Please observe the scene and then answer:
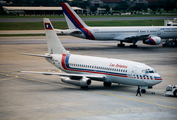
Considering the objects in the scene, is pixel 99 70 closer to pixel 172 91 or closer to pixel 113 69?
pixel 113 69

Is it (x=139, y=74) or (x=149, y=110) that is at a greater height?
(x=139, y=74)

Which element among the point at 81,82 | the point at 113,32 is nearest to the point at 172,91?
the point at 81,82

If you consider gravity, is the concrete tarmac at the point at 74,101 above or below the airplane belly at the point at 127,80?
below

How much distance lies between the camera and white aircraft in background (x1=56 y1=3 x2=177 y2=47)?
76.8 metres

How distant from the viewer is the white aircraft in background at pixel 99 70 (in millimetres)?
35844

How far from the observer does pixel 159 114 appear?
2809cm

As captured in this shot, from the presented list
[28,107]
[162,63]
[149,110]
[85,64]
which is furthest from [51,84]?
[162,63]

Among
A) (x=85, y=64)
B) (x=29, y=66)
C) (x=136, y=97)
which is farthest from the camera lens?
(x=29, y=66)

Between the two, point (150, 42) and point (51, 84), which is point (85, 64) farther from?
point (150, 42)

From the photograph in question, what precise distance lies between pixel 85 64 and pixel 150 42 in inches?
1602

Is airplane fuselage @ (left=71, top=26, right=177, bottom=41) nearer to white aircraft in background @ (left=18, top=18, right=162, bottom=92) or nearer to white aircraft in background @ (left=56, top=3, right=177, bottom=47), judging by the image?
white aircraft in background @ (left=56, top=3, right=177, bottom=47)

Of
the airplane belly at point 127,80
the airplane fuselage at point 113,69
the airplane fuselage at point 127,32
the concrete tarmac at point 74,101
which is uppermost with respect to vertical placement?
the airplane fuselage at point 127,32

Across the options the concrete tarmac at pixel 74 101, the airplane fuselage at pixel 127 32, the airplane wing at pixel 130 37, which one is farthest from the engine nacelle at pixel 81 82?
the airplane wing at pixel 130 37

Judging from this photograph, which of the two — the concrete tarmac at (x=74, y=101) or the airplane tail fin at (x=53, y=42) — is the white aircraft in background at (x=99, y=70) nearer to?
the airplane tail fin at (x=53, y=42)
